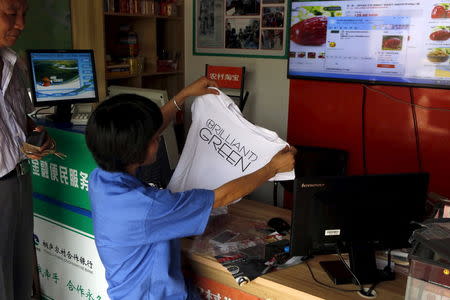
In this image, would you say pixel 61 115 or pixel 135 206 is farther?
pixel 61 115

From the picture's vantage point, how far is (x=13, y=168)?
175 centimetres

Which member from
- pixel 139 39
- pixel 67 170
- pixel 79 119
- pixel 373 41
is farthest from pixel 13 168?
pixel 139 39

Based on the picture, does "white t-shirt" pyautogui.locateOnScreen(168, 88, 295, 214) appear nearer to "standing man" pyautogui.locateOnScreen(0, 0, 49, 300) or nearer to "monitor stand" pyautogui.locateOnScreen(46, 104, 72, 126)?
"standing man" pyautogui.locateOnScreen(0, 0, 49, 300)

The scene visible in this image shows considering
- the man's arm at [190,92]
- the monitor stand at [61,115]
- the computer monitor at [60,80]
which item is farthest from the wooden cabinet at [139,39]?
the man's arm at [190,92]

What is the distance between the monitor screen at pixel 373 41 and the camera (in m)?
2.72

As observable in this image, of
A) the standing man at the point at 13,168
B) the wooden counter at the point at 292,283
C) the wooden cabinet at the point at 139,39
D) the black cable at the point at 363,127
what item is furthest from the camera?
the wooden cabinet at the point at 139,39

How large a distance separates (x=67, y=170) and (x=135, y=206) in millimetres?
895

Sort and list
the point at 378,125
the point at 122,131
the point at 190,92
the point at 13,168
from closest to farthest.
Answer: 1. the point at 122,131
2. the point at 13,168
3. the point at 190,92
4. the point at 378,125

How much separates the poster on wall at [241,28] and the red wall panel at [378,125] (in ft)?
1.52

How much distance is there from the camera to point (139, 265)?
1351 millimetres

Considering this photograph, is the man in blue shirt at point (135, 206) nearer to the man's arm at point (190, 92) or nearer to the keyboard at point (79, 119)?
the man's arm at point (190, 92)

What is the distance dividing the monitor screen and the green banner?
6.71 ft

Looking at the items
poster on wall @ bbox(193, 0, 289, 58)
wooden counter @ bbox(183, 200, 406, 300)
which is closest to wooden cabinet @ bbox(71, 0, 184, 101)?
poster on wall @ bbox(193, 0, 289, 58)

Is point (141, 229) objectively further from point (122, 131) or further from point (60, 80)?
point (60, 80)
